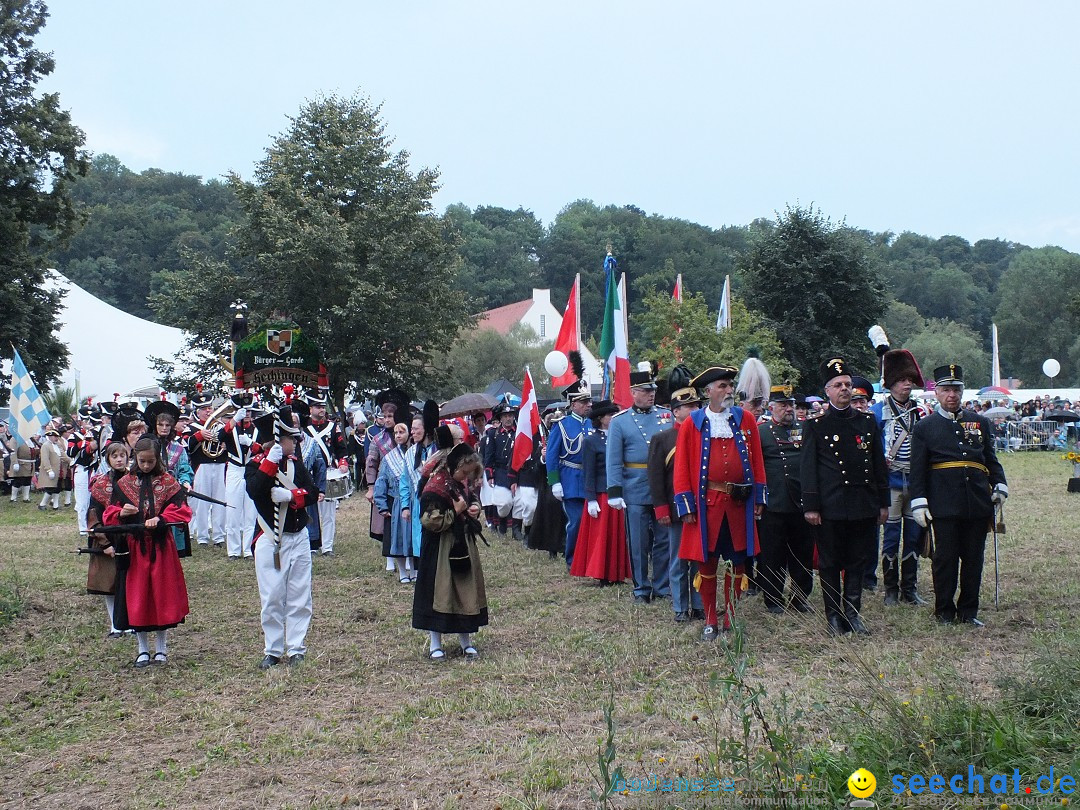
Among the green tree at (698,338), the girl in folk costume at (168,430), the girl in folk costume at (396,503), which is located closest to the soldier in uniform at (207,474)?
the girl in folk costume at (168,430)

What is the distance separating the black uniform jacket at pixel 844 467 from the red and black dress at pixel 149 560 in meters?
4.78

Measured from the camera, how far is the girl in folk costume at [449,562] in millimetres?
7723

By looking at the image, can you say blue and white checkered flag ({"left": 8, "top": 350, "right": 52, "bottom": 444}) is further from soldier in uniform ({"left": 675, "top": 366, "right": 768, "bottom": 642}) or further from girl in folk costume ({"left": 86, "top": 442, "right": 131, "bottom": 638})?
soldier in uniform ({"left": 675, "top": 366, "right": 768, "bottom": 642})

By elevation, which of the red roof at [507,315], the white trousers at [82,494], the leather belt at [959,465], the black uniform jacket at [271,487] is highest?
the red roof at [507,315]

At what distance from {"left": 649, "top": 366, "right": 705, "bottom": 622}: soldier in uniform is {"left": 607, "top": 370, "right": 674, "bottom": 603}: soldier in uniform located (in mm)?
801

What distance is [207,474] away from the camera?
50.8 feet

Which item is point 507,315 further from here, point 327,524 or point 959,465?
point 959,465

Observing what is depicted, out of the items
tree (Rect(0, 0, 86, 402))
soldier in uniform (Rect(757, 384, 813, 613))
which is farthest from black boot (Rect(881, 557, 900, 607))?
tree (Rect(0, 0, 86, 402))

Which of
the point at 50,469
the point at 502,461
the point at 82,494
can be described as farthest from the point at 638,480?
the point at 50,469

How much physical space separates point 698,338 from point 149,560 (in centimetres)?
1812

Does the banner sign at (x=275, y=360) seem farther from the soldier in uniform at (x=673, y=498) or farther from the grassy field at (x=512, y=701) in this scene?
the soldier in uniform at (x=673, y=498)

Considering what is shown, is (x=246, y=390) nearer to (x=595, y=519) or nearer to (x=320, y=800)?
(x=595, y=519)

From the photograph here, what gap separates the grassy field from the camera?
182 inches

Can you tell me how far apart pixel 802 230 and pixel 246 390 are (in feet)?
74.9
